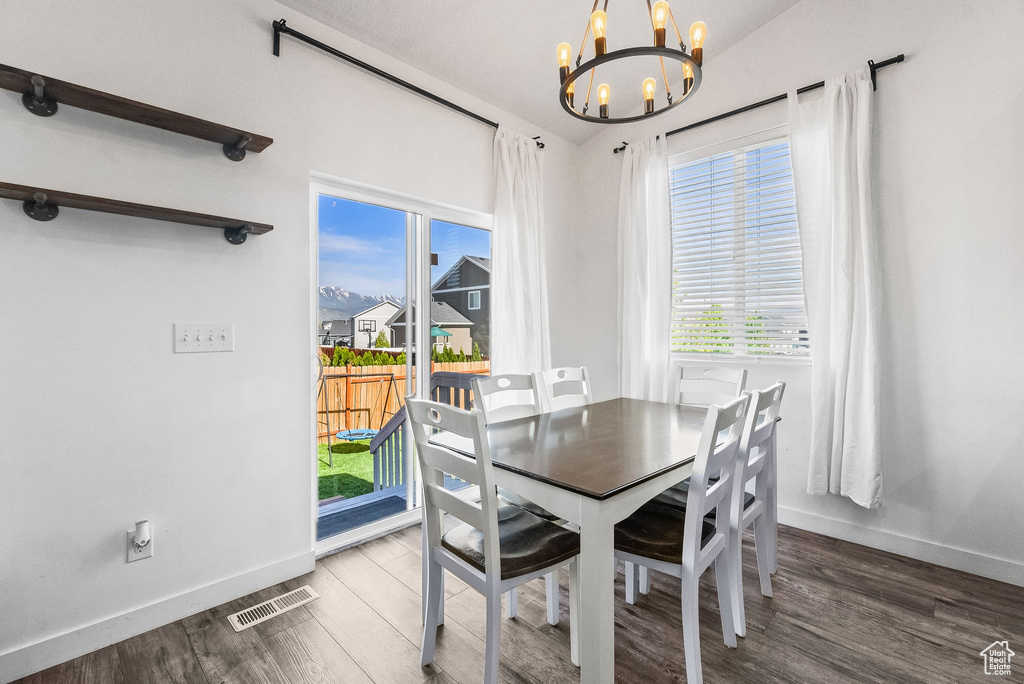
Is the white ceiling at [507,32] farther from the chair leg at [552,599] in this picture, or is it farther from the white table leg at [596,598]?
the chair leg at [552,599]

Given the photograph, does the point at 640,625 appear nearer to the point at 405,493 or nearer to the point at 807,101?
the point at 405,493

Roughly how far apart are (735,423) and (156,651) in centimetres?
224

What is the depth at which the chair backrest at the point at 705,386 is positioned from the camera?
2523mm

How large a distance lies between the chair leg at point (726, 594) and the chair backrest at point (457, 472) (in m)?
0.83

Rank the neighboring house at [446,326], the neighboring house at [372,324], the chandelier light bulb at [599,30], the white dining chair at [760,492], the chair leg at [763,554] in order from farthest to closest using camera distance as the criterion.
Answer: the neighboring house at [446,326] < the neighboring house at [372,324] < the chair leg at [763,554] < the white dining chair at [760,492] < the chandelier light bulb at [599,30]

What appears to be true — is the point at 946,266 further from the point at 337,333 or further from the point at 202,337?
the point at 202,337

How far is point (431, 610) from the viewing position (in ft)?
5.28

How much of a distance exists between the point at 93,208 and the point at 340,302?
1090 mm

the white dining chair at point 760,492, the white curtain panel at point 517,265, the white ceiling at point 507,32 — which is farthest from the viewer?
the white curtain panel at point 517,265

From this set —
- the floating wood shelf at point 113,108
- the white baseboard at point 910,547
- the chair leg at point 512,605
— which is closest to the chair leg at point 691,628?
the chair leg at point 512,605

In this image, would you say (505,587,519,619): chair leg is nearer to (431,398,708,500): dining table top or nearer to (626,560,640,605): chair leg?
(626,560,640,605): chair leg

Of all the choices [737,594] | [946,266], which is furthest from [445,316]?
[946,266]

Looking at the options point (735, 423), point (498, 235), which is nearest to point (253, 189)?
point (498, 235)

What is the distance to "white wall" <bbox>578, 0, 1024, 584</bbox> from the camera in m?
2.18
